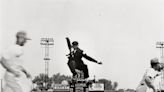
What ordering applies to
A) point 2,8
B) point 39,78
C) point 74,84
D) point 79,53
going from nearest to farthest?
point 2,8, point 79,53, point 74,84, point 39,78

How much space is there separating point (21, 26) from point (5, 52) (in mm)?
9819

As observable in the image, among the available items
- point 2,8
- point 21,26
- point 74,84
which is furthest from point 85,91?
point 2,8

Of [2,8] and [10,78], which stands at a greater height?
[2,8]

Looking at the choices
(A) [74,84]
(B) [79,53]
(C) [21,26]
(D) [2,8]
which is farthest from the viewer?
(A) [74,84]

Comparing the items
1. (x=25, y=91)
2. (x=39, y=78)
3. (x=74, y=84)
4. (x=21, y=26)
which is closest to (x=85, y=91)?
(x=74, y=84)

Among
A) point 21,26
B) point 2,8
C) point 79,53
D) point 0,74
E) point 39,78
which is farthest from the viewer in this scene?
point 39,78

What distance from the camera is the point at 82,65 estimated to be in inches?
835

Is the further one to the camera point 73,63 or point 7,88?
point 73,63

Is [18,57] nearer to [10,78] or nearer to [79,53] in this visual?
[10,78]

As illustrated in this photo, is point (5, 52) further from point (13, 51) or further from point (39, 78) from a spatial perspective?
point (39, 78)

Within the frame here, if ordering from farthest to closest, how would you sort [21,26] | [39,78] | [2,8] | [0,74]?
[39,78] → [21,26] → [2,8] → [0,74]

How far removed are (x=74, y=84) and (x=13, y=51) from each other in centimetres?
1621

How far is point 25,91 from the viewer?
6.62 meters

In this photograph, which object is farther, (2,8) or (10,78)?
(2,8)
